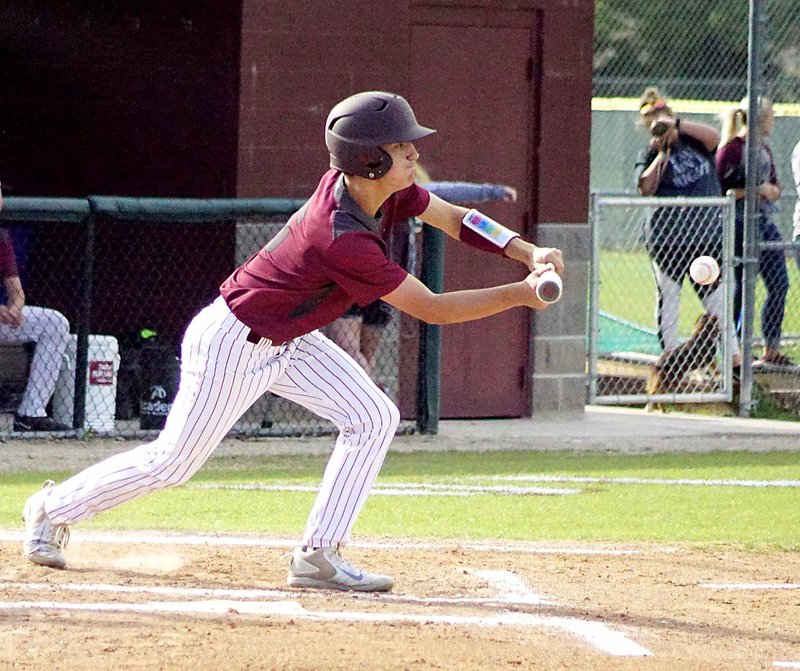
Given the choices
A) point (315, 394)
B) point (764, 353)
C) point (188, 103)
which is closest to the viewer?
point (315, 394)

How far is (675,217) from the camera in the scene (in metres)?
12.0

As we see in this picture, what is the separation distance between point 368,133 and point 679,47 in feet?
76.9

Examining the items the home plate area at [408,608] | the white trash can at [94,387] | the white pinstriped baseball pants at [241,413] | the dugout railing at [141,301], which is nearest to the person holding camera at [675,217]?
the dugout railing at [141,301]

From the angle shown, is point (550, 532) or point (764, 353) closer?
point (550, 532)

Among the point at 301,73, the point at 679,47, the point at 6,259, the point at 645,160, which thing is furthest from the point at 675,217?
the point at 679,47

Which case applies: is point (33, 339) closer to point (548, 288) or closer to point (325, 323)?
point (325, 323)

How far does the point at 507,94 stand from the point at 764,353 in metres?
3.04

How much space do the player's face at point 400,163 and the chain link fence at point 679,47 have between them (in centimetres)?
1867

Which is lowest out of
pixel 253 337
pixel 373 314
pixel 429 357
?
pixel 429 357

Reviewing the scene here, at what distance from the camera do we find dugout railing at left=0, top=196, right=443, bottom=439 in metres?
9.63

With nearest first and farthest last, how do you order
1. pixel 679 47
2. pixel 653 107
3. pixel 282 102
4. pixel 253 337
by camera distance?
pixel 253 337
pixel 282 102
pixel 653 107
pixel 679 47

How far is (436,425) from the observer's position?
10352mm

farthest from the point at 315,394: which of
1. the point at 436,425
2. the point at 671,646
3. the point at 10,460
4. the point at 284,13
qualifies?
the point at 284,13

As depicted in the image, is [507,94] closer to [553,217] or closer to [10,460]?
[553,217]
